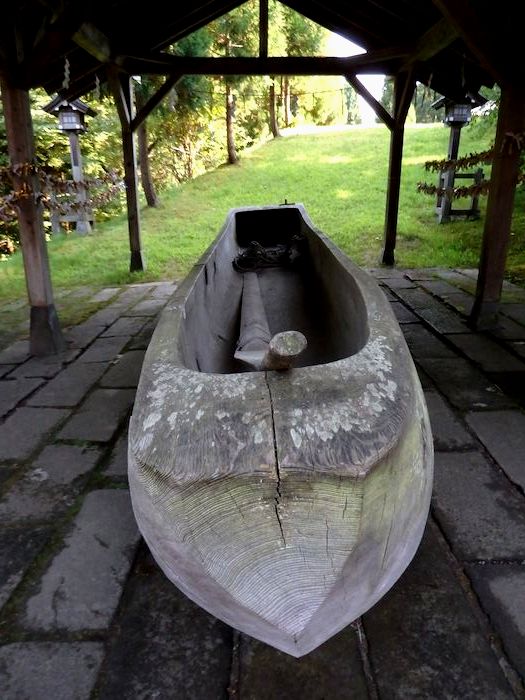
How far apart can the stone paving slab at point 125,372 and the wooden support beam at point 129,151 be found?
3.13 metres

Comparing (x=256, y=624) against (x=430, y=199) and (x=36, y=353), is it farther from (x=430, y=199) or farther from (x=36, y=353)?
(x=430, y=199)

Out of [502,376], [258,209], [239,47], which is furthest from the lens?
[239,47]

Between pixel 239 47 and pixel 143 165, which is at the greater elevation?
pixel 239 47

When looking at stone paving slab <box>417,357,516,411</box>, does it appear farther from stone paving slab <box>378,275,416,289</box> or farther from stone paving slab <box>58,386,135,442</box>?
stone paving slab <box>378,275,416,289</box>

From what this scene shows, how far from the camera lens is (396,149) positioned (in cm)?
595

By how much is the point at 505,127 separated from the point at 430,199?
6.80 meters

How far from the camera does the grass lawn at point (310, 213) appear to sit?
673cm

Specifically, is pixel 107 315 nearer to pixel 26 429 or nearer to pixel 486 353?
pixel 26 429

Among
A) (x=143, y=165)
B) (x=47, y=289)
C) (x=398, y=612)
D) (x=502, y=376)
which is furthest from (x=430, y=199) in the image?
(x=398, y=612)

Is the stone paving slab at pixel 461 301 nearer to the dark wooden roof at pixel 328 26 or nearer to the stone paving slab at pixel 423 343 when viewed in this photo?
the stone paving slab at pixel 423 343

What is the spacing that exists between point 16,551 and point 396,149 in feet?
19.3

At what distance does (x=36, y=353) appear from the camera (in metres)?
3.71

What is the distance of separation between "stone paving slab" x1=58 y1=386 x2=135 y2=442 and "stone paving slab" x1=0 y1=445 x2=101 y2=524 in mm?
123

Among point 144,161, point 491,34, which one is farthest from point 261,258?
point 144,161
